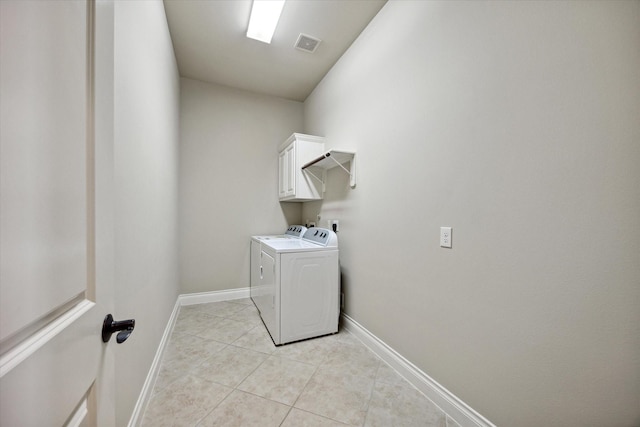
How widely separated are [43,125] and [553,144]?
1.52 meters

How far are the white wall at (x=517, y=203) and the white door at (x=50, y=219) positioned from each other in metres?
1.50

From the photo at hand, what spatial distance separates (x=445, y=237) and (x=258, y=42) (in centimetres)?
244

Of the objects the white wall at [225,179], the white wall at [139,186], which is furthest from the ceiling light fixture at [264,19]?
the white wall at [225,179]

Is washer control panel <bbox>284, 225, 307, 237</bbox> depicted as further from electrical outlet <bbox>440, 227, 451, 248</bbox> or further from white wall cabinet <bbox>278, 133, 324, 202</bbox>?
electrical outlet <bbox>440, 227, 451, 248</bbox>

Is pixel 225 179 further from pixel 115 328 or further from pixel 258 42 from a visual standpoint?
pixel 115 328

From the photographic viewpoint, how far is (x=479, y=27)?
4.25 feet

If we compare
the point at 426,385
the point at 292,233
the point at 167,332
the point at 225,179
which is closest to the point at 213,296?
the point at 167,332

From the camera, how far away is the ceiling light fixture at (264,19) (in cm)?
199

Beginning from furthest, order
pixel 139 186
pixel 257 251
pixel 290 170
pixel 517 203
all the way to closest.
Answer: pixel 290 170 → pixel 257 251 → pixel 139 186 → pixel 517 203

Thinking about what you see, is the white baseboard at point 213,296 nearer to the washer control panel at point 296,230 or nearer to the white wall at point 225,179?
the white wall at point 225,179

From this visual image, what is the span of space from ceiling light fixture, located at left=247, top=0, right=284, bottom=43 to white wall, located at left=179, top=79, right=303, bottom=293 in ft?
3.73

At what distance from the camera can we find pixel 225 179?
3281 mm

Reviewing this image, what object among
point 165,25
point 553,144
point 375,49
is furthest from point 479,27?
point 165,25

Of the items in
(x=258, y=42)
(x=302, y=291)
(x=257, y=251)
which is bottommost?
(x=302, y=291)
